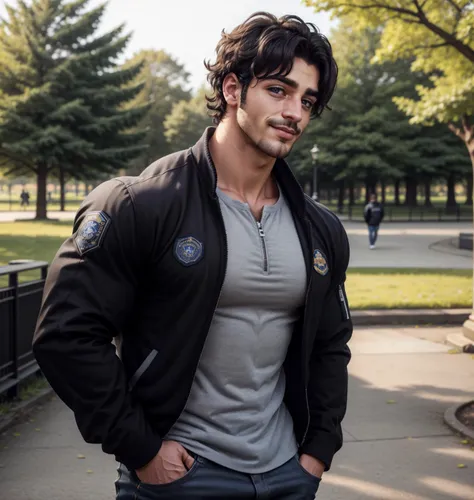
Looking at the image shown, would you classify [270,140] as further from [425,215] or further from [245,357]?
[425,215]

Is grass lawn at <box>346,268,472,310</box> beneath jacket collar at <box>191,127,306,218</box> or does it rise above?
beneath

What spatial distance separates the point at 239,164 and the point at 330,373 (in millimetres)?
743

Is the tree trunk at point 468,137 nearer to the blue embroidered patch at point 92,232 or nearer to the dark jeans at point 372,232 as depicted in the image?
the blue embroidered patch at point 92,232

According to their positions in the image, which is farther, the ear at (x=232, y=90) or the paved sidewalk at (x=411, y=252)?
the paved sidewalk at (x=411, y=252)

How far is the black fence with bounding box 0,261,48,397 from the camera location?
6.63 m

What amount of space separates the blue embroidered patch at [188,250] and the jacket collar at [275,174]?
188 mm

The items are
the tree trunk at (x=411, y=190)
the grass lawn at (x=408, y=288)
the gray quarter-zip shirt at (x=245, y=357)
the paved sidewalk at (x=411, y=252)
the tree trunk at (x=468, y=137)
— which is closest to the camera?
the gray quarter-zip shirt at (x=245, y=357)

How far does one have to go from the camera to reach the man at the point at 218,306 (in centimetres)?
203

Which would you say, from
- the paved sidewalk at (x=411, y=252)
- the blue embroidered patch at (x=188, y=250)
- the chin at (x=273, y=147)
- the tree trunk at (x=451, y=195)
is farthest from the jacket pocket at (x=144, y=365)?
the tree trunk at (x=451, y=195)

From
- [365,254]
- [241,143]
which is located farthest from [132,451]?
[365,254]

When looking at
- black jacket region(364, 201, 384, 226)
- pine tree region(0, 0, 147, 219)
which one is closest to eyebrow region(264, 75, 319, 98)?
black jacket region(364, 201, 384, 226)

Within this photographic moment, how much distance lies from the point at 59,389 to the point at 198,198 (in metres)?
0.66

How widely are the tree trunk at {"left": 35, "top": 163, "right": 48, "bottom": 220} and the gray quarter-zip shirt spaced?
4229cm

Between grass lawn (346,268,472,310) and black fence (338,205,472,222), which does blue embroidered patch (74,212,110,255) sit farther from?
black fence (338,205,472,222)
